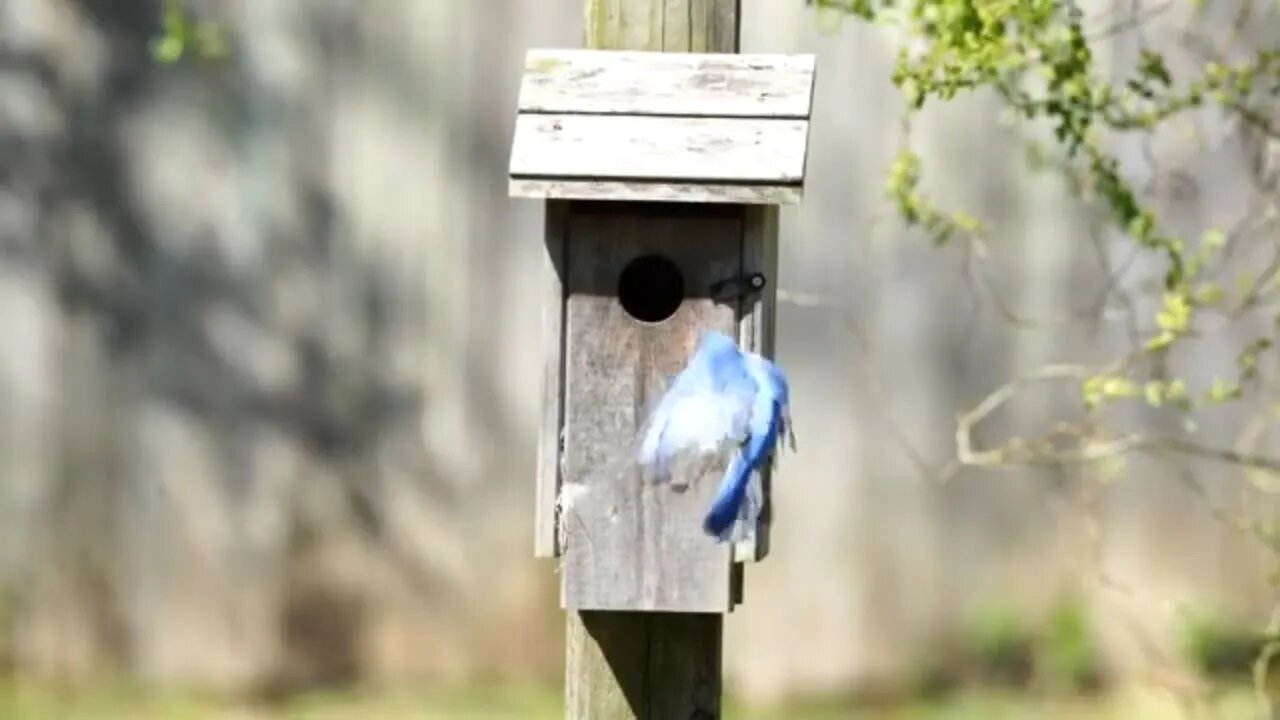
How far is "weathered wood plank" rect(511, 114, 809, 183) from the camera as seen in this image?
244 cm

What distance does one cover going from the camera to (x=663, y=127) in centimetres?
248

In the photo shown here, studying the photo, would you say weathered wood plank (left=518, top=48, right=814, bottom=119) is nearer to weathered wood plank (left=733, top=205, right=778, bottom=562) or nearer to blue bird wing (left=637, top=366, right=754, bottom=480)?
weathered wood plank (left=733, top=205, right=778, bottom=562)

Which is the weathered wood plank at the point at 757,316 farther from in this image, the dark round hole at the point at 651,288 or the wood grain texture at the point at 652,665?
the wood grain texture at the point at 652,665

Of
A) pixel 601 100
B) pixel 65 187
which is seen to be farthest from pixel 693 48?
pixel 65 187

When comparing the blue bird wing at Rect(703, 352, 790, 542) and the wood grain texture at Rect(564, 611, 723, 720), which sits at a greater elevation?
the blue bird wing at Rect(703, 352, 790, 542)

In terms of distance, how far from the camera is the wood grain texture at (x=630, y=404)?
2506 mm

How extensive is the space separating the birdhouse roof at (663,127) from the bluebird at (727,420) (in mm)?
197

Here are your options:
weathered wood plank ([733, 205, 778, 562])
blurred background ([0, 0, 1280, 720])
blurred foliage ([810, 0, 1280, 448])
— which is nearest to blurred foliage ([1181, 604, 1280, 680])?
blurred background ([0, 0, 1280, 720])

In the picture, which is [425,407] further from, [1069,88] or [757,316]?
[757,316]

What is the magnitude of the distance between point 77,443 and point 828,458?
70.3 inches

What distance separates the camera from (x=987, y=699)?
4.81m

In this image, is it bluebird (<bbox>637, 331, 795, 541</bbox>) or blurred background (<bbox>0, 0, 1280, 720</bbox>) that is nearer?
bluebird (<bbox>637, 331, 795, 541</bbox>)

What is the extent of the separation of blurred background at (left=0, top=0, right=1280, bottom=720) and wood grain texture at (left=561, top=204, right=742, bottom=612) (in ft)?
7.29

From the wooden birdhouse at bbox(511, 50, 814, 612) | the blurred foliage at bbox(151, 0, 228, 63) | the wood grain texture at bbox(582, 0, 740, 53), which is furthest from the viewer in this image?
the blurred foliage at bbox(151, 0, 228, 63)
